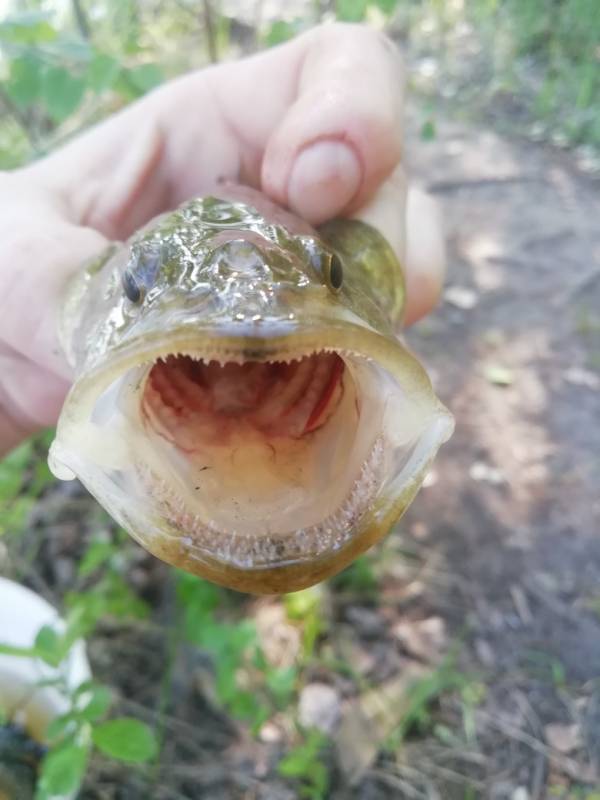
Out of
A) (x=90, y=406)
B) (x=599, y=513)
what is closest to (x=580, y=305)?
(x=599, y=513)

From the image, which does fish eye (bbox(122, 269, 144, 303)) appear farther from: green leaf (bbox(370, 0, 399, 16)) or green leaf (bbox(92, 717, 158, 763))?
green leaf (bbox(370, 0, 399, 16))

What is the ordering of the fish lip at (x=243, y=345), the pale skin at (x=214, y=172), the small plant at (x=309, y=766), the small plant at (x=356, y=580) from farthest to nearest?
1. the small plant at (x=356, y=580)
2. the small plant at (x=309, y=766)
3. the pale skin at (x=214, y=172)
4. the fish lip at (x=243, y=345)

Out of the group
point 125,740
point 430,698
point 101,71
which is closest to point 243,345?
point 125,740

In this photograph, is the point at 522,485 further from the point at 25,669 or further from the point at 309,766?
the point at 25,669

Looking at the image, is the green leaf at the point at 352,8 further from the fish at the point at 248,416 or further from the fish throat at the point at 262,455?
the fish throat at the point at 262,455

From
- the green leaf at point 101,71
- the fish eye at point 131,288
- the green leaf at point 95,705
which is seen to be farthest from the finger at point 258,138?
the green leaf at point 95,705

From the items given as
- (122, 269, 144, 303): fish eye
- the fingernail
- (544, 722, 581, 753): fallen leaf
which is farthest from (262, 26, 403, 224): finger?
(544, 722, 581, 753): fallen leaf
